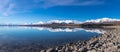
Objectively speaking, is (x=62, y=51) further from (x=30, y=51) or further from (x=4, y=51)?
(x=4, y=51)

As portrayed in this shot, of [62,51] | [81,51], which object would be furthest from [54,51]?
[81,51]

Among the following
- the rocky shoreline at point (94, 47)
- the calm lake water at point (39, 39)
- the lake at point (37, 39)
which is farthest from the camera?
the calm lake water at point (39, 39)

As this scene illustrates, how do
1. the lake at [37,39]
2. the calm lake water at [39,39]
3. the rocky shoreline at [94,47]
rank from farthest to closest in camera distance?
the calm lake water at [39,39]
the lake at [37,39]
the rocky shoreline at [94,47]

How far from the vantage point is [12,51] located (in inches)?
705

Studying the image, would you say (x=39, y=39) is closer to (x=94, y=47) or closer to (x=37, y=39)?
(x=37, y=39)

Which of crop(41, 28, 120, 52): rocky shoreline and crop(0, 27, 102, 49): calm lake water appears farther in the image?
crop(0, 27, 102, 49): calm lake water

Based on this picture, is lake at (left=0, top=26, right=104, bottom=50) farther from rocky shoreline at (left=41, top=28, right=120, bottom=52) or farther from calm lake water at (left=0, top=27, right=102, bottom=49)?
rocky shoreline at (left=41, top=28, right=120, bottom=52)

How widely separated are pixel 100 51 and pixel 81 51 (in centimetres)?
143

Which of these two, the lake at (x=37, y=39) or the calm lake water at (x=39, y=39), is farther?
the calm lake water at (x=39, y=39)

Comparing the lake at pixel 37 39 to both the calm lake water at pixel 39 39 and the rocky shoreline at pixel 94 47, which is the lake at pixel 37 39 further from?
the rocky shoreline at pixel 94 47

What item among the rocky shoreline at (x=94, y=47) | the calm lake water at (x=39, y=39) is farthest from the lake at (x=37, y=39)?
the rocky shoreline at (x=94, y=47)

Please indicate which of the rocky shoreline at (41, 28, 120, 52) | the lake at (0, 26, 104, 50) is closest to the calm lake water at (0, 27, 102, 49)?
the lake at (0, 26, 104, 50)

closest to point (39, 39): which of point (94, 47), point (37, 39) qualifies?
point (37, 39)

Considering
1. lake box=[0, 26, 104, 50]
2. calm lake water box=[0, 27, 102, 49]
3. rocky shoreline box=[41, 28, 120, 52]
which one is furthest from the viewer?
calm lake water box=[0, 27, 102, 49]
